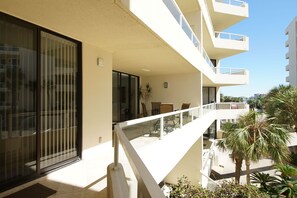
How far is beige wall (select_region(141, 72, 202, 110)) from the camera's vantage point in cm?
1090

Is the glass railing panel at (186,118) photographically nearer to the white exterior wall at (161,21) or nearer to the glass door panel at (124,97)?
the white exterior wall at (161,21)

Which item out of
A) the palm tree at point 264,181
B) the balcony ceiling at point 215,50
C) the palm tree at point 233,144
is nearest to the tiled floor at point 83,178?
the palm tree at point 233,144

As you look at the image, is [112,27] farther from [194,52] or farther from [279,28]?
[279,28]

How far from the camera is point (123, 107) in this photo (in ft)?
34.0

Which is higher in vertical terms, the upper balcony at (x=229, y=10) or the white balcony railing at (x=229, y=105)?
the upper balcony at (x=229, y=10)

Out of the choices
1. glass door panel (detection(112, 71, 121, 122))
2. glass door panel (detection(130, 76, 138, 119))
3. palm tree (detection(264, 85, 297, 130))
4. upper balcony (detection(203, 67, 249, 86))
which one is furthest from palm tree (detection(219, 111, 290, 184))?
upper balcony (detection(203, 67, 249, 86))

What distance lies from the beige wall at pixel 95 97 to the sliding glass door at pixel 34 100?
0.34 m

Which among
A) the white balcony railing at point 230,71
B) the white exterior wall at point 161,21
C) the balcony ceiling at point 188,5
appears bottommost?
the white exterior wall at point 161,21

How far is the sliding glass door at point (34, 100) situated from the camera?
3.29 metres

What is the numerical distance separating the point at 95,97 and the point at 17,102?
2107 millimetres

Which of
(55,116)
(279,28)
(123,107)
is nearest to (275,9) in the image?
(279,28)

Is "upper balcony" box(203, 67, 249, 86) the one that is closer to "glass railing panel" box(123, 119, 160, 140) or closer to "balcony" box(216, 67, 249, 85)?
"balcony" box(216, 67, 249, 85)

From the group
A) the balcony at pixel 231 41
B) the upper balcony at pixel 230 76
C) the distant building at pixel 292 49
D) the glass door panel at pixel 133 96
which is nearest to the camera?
the glass door panel at pixel 133 96

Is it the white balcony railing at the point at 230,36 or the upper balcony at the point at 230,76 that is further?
the white balcony railing at the point at 230,36
